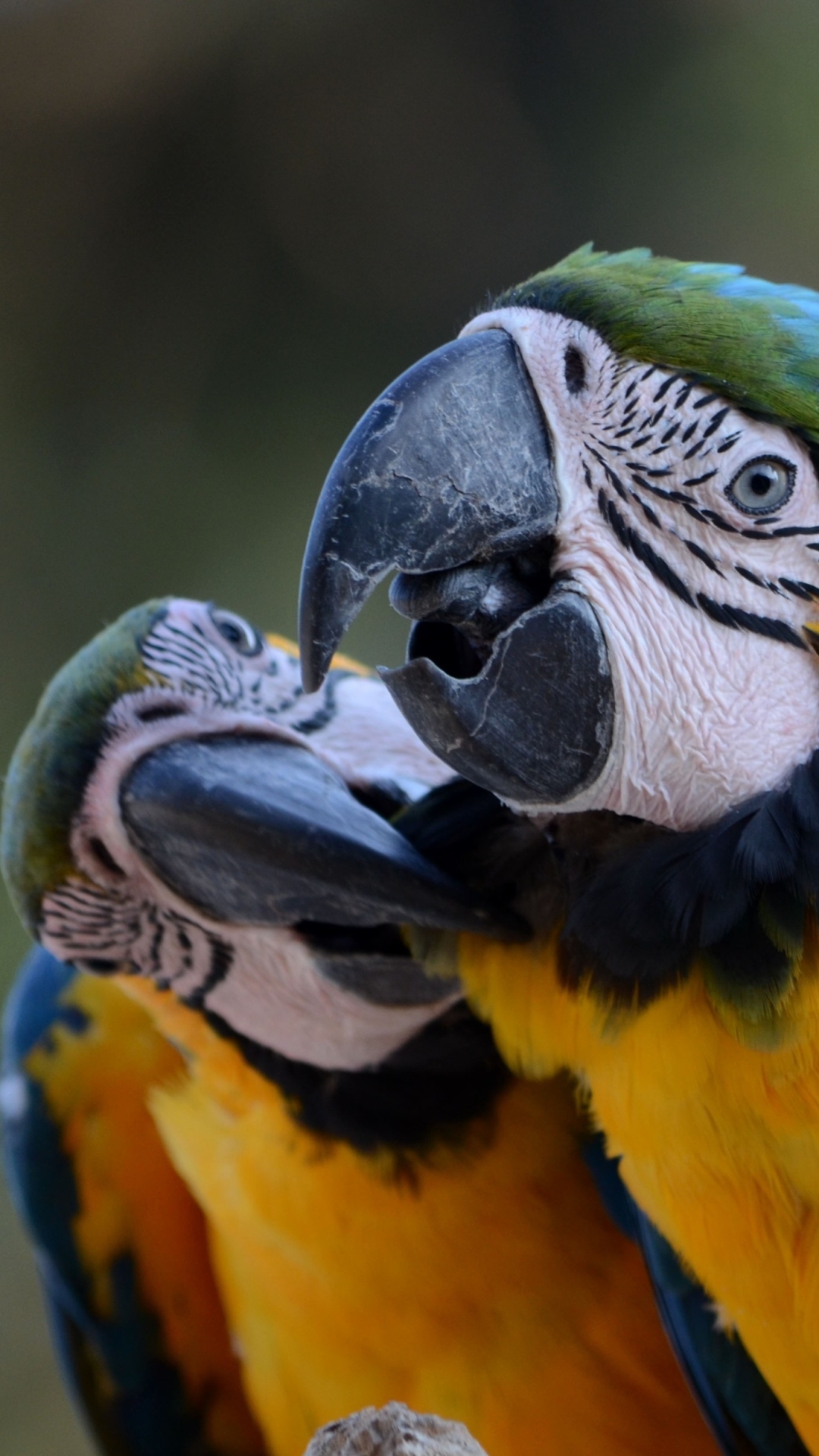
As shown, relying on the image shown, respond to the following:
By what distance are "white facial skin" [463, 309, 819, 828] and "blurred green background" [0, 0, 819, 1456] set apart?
3.07m

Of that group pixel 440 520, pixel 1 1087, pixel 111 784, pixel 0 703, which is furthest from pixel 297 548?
pixel 440 520

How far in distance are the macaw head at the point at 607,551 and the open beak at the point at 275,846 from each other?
22cm

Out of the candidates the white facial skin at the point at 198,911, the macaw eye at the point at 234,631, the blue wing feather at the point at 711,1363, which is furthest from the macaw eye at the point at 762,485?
the blue wing feather at the point at 711,1363

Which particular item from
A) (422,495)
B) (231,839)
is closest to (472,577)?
(422,495)

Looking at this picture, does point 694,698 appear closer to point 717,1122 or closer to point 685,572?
point 685,572

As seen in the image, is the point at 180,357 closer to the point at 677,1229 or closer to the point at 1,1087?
the point at 1,1087

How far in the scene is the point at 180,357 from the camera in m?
4.56

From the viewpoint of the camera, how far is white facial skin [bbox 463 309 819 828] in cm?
112

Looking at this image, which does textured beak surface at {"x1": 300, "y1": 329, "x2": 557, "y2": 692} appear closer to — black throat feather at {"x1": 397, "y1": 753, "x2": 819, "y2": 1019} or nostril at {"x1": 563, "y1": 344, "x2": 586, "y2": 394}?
nostril at {"x1": 563, "y1": 344, "x2": 586, "y2": 394}

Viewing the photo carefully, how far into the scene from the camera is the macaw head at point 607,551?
110cm

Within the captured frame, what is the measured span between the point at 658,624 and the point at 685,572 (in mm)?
53

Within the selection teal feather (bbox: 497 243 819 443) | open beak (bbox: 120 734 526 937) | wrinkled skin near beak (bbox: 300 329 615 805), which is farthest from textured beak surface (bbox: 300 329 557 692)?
open beak (bbox: 120 734 526 937)

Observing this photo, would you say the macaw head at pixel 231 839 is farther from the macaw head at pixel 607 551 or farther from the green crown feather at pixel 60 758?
the macaw head at pixel 607 551

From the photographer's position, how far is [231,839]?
1.37 meters
